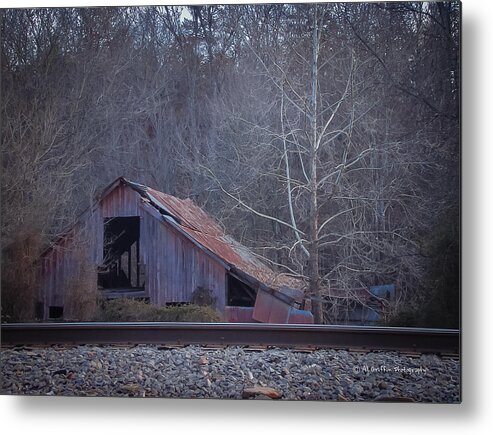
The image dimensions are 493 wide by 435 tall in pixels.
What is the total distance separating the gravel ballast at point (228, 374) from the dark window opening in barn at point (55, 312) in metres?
0.29

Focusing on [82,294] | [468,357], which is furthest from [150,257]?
[468,357]

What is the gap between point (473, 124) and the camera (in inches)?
262

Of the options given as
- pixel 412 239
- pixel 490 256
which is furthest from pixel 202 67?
pixel 490 256

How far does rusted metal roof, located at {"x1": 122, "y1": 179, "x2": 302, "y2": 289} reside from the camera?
698 cm

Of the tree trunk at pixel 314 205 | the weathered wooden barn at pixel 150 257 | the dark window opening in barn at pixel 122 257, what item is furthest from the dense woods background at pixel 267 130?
the dark window opening in barn at pixel 122 257

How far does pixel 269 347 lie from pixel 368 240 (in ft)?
4.23

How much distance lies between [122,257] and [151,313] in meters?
0.57

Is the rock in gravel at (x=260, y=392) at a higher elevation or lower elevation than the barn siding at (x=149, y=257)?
lower

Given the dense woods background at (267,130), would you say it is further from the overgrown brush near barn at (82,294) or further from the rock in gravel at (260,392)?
the rock in gravel at (260,392)

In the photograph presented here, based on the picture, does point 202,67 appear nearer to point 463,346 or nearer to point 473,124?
point 473,124

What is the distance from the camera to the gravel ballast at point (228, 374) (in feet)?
22.0

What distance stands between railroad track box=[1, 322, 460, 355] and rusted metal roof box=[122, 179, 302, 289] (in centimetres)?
44

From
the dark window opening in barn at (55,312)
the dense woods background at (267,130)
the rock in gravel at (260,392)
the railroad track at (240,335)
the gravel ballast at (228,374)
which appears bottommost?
the rock in gravel at (260,392)

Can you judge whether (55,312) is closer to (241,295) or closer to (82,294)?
(82,294)
